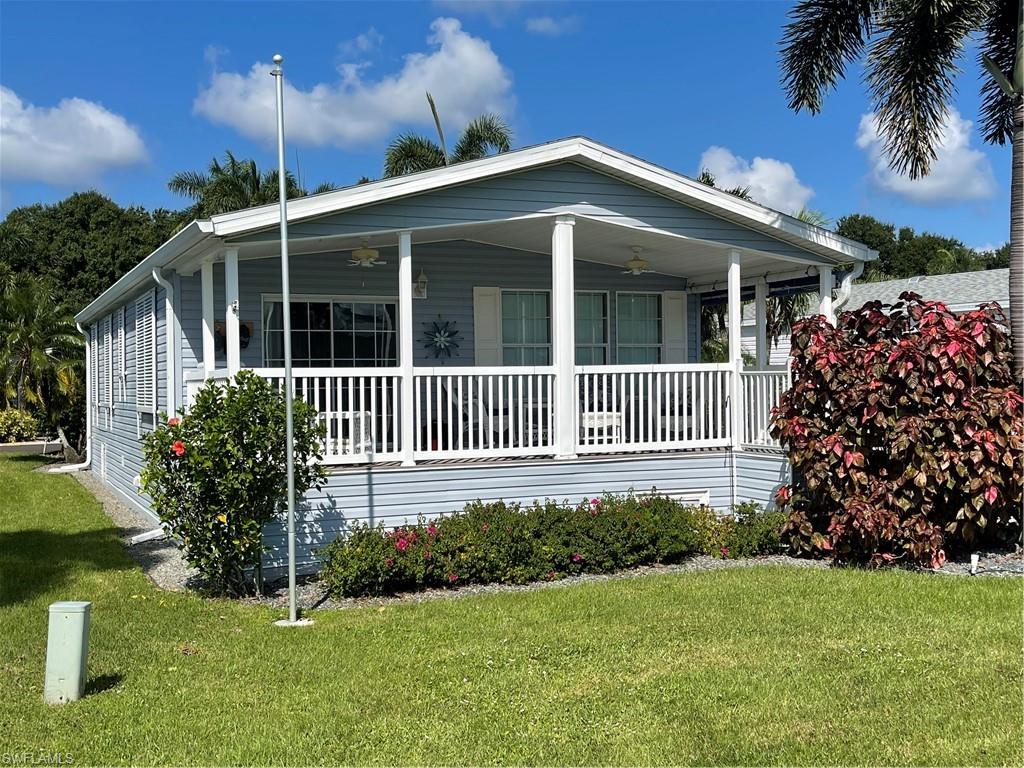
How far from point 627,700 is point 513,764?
930 mm

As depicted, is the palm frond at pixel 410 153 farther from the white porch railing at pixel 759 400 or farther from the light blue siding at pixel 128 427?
the white porch railing at pixel 759 400

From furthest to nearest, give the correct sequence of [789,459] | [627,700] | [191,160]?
[191,160], [789,459], [627,700]

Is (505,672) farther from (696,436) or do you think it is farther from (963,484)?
(696,436)

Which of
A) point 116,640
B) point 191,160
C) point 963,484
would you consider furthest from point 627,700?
point 191,160

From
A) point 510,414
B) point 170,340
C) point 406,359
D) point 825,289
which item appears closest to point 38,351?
point 170,340

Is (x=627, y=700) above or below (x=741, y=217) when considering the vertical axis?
below

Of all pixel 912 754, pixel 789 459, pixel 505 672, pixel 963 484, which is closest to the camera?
pixel 912 754

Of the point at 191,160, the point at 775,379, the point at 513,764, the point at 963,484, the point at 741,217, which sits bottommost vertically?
the point at 513,764

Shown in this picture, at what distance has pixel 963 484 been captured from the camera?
7.69 metres

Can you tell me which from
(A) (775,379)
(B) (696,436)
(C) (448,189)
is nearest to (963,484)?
(A) (775,379)

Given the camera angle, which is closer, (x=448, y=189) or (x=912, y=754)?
(x=912, y=754)

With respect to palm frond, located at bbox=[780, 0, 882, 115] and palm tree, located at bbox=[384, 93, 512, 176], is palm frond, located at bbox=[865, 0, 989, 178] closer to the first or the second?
palm frond, located at bbox=[780, 0, 882, 115]

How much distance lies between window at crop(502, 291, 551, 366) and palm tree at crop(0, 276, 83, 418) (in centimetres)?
1234

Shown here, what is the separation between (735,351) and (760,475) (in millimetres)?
1414
